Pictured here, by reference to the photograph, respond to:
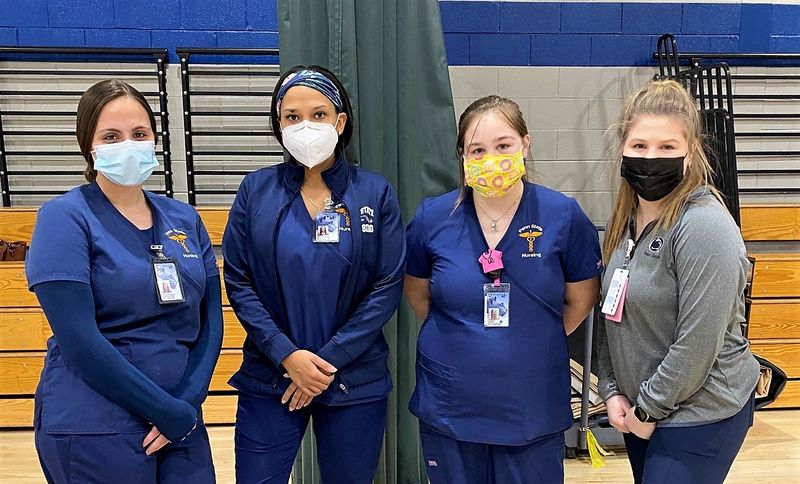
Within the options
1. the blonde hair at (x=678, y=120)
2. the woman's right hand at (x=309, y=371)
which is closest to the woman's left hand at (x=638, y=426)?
the blonde hair at (x=678, y=120)

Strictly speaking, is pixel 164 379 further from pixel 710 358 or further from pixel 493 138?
pixel 710 358

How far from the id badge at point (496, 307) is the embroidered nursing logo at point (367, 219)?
1.33ft

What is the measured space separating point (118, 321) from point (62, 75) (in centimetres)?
279

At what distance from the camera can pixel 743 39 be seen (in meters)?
3.83

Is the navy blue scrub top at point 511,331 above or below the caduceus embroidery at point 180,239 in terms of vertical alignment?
below

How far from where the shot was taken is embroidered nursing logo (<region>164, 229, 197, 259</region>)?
5.50 feet

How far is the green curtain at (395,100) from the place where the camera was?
2.26 meters

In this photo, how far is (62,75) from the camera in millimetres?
3680

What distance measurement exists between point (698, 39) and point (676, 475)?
3.14m

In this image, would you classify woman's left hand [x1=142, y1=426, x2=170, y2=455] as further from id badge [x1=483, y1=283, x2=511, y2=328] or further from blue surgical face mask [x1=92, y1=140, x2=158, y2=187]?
id badge [x1=483, y1=283, x2=511, y2=328]

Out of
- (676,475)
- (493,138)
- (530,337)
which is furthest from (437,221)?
(676,475)

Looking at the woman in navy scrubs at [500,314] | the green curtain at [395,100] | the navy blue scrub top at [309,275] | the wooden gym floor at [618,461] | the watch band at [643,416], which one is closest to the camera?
the watch band at [643,416]

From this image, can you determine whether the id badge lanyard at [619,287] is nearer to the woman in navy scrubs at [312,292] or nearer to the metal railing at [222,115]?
the woman in navy scrubs at [312,292]

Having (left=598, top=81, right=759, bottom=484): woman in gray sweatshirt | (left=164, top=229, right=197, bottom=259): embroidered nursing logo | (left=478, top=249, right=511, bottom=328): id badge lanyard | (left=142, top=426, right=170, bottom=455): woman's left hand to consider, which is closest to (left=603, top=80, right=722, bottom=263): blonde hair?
(left=598, top=81, right=759, bottom=484): woman in gray sweatshirt
